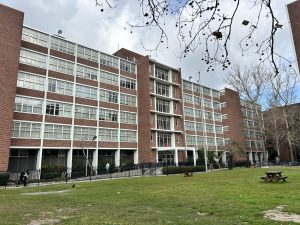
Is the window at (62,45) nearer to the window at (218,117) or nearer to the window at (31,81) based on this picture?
the window at (31,81)

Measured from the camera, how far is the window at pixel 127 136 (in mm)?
49406

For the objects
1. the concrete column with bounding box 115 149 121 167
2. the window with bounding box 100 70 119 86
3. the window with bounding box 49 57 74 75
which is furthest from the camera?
the window with bounding box 100 70 119 86

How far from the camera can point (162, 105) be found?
2223 inches

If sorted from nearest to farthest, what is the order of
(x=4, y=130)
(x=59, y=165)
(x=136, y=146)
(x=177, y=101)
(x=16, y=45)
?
1. (x=4, y=130)
2. (x=16, y=45)
3. (x=59, y=165)
4. (x=136, y=146)
5. (x=177, y=101)

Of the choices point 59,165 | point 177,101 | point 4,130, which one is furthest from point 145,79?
point 4,130

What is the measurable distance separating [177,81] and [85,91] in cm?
2199

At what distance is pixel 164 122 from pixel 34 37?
87.7 feet

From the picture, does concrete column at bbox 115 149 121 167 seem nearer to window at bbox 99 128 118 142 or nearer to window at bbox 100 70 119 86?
window at bbox 99 128 118 142

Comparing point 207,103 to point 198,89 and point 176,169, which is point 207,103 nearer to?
point 198,89

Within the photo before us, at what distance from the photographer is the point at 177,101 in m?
59.7

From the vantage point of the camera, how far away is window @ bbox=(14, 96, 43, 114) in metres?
37.5

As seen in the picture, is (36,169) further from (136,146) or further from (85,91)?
(136,146)

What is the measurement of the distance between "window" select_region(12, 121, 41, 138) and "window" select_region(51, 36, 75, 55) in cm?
1221

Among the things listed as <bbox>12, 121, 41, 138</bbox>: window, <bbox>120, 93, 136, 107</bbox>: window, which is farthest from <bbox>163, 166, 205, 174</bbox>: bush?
<bbox>12, 121, 41, 138</bbox>: window
